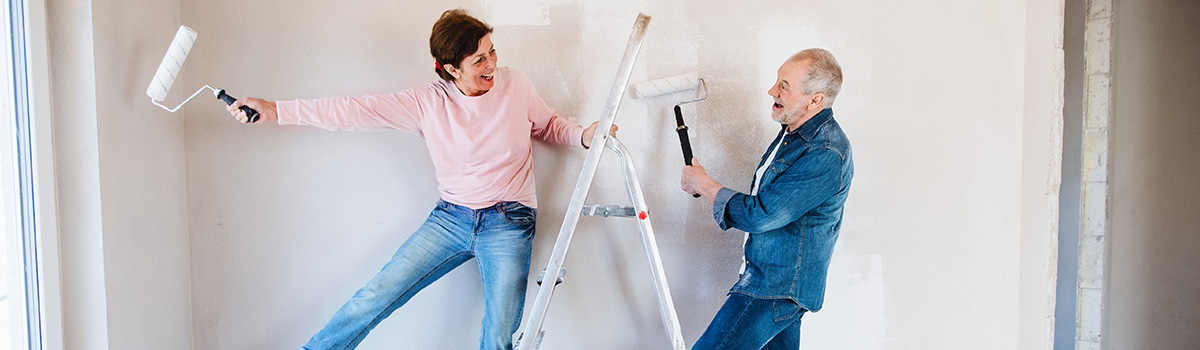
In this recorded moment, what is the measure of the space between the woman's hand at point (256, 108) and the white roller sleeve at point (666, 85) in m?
1.03

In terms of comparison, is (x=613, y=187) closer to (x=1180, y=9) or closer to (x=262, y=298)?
(x=262, y=298)

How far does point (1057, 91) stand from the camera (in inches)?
79.5

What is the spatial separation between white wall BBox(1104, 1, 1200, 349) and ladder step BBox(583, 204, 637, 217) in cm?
212

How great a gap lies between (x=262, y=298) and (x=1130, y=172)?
330 centimetres

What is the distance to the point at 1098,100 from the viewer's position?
7.72 feet

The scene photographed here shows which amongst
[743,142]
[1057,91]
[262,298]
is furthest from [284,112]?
[1057,91]

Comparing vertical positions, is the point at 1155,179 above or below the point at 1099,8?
below

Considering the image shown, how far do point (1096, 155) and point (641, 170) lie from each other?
1.90 m

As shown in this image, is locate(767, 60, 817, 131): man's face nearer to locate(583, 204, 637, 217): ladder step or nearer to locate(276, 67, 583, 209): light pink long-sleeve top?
locate(583, 204, 637, 217): ladder step

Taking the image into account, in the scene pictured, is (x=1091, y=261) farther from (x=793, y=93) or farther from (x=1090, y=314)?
(x=793, y=93)

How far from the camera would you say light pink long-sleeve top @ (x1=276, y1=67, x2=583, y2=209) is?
1.70 metres

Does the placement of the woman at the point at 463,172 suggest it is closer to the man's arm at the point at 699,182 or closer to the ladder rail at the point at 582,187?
the ladder rail at the point at 582,187

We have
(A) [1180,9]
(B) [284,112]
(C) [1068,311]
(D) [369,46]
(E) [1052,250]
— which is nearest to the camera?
(B) [284,112]

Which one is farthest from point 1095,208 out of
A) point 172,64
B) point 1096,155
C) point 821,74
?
point 172,64
